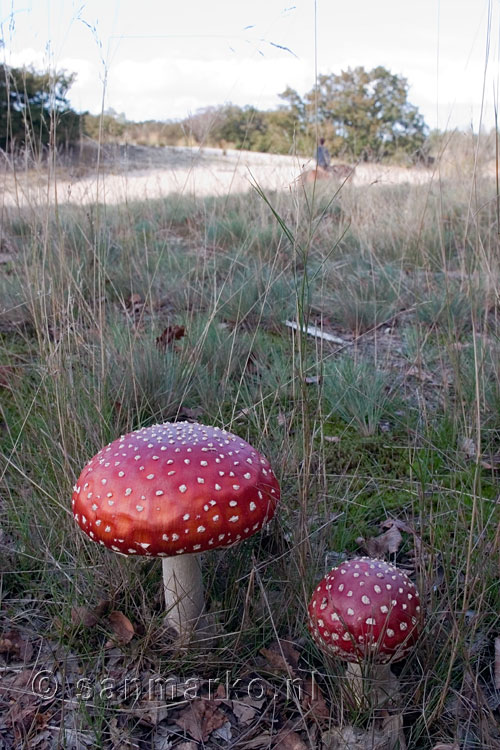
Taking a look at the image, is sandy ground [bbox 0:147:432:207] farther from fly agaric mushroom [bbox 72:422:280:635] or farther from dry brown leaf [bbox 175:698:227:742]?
dry brown leaf [bbox 175:698:227:742]

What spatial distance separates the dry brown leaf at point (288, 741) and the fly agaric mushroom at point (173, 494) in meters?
0.44

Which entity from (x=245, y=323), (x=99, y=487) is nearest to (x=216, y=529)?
(x=99, y=487)

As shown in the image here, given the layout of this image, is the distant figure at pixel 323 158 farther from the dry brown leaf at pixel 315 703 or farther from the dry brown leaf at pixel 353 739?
Answer: the dry brown leaf at pixel 353 739

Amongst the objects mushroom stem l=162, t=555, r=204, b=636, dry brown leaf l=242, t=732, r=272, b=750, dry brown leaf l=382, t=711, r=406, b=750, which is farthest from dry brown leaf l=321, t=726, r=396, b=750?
mushroom stem l=162, t=555, r=204, b=636

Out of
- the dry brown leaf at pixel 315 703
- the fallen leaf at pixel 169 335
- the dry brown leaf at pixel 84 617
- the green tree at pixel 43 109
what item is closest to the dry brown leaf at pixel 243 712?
the dry brown leaf at pixel 315 703

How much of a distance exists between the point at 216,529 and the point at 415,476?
1195mm

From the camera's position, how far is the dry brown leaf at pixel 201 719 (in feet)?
5.21

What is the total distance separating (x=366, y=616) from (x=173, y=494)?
0.56m

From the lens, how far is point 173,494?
58.4 inches

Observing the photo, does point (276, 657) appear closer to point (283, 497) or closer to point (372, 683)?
point (372, 683)

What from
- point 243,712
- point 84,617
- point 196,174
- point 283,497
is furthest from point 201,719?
point 196,174

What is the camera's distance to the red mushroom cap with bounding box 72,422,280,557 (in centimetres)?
148

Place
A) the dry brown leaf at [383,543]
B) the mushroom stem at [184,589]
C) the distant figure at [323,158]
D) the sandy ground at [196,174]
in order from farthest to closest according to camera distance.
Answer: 1. the distant figure at [323,158]
2. the sandy ground at [196,174]
3. the dry brown leaf at [383,543]
4. the mushroom stem at [184,589]

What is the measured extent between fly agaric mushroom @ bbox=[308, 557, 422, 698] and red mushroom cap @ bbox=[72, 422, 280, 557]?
0.27 meters
